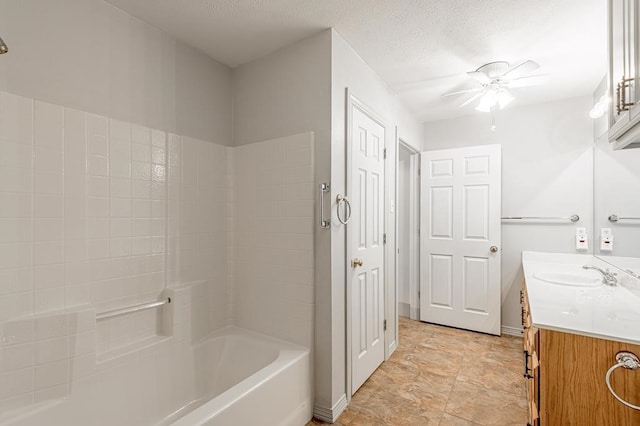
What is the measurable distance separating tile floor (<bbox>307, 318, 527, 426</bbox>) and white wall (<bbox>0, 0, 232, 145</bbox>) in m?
2.18

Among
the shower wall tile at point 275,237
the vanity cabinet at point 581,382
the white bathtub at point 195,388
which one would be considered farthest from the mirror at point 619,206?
the white bathtub at point 195,388

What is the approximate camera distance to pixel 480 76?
8.23 ft

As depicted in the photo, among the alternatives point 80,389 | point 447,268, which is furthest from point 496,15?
point 80,389

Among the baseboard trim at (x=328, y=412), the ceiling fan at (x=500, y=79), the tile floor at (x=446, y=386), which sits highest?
the ceiling fan at (x=500, y=79)

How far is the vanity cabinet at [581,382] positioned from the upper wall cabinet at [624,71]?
874mm

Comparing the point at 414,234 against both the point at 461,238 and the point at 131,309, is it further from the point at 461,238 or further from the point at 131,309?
the point at 131,309

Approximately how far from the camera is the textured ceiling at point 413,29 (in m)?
1.70

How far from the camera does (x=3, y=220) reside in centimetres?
134

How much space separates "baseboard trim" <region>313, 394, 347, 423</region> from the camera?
1915 mm

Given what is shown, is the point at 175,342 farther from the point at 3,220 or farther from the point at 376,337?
the point at 376,337

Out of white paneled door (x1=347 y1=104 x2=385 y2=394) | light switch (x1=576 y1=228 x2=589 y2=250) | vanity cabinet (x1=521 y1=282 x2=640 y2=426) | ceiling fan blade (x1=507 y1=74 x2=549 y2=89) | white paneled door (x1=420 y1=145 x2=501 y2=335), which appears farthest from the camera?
white paneled door (x1=420 y1=145 x2=501 y2=335)

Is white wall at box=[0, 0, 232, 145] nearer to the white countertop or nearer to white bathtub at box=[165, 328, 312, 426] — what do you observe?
white bathtub at box=[165, 328, 312, 426]

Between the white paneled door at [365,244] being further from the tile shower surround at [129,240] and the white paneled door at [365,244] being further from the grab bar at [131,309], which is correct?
the grab bar at [131,309]

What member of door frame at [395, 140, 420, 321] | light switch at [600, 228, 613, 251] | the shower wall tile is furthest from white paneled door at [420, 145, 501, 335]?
the shower wall tile
